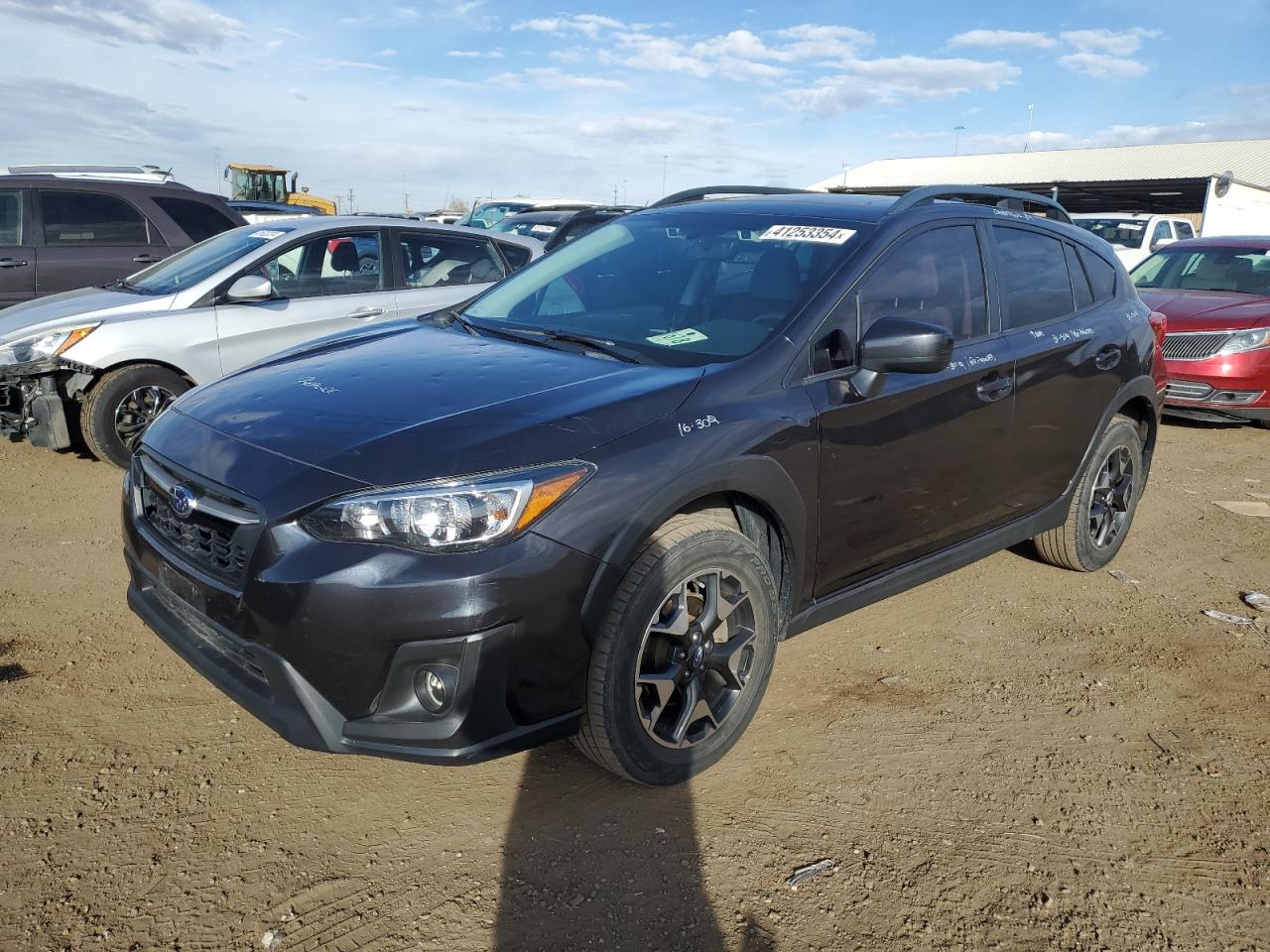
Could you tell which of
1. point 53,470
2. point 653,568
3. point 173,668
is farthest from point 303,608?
point 53,470

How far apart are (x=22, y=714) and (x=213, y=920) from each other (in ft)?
4.49

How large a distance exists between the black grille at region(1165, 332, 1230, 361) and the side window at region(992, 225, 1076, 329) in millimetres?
4781

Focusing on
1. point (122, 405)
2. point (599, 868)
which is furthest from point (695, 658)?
point (122, 405)

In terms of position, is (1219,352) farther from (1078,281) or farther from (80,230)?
(80,230)

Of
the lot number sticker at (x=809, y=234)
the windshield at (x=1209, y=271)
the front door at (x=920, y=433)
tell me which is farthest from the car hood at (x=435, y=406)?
the windshield at (x=1209, y=271)

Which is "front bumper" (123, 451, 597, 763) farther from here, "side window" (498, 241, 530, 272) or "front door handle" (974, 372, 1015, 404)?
"side window" (498, 241, 530, 272)

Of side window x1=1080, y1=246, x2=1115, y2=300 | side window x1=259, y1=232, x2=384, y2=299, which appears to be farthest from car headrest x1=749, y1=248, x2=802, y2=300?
side window x1=259, y1=232, x2=384, y2=299

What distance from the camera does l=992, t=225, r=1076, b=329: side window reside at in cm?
402

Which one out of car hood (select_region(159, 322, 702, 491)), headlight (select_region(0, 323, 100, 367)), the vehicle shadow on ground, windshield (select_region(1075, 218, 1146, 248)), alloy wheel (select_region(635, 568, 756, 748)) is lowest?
the vehicle shadow on ground

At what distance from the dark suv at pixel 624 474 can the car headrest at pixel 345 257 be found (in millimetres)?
2967

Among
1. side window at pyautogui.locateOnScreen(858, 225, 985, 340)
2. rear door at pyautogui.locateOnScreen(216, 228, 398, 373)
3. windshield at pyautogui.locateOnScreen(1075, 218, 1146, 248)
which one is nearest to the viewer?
side window at pyautogui.locateOnScreen(858, 225, 985, 340)

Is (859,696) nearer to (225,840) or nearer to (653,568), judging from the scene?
(653,568)

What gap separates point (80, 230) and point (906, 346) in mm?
7896

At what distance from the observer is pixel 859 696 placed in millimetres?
3652
